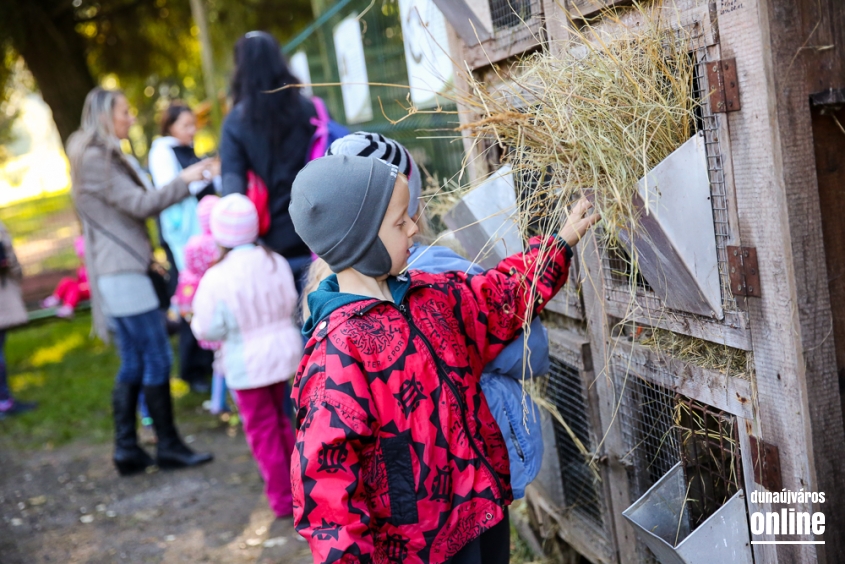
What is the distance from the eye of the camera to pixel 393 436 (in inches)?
68.7

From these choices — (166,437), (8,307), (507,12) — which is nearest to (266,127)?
(507,12)

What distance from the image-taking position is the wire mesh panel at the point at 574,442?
8.63 ft

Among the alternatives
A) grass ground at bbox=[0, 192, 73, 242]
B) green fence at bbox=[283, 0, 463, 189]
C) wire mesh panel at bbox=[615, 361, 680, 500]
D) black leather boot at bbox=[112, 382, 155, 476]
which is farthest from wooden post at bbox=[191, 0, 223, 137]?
wire mesh panel at bbox=[615, 361, 680, 500]

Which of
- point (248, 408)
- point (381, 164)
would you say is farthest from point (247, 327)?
point (381, 164)

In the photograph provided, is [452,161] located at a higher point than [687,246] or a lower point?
higher

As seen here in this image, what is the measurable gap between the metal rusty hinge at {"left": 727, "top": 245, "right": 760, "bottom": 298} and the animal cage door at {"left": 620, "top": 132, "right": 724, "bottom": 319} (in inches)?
2.0

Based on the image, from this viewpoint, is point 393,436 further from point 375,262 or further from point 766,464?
point 766,464

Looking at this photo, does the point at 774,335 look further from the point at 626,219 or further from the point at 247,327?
the point at 247,327

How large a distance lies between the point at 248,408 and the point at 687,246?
2.50 m

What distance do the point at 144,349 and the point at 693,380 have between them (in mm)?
3302

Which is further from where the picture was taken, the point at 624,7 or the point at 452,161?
the point at 452,161

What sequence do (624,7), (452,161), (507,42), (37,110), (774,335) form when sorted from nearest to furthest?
(774,335)
(624,7)
(507,42)
(452,161)
(37,110)

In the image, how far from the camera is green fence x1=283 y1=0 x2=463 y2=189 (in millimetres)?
3578

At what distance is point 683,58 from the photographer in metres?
1.70
